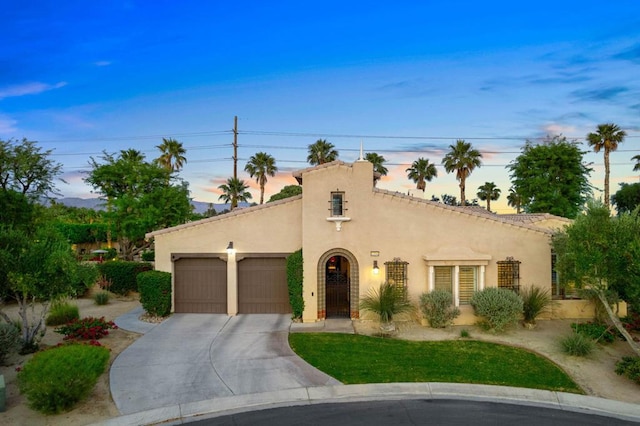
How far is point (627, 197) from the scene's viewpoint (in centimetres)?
5925

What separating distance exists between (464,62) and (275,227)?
560 inches

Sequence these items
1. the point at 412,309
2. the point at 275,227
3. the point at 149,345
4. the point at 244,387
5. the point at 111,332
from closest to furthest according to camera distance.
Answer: the point at 244,387, the point at 149,345, the point at 111,332, the point at 412,309, the point at 275,227

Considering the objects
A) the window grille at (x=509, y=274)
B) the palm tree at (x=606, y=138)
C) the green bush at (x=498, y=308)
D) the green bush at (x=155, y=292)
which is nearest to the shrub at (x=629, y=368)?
the green bush at (x=498, y=308)

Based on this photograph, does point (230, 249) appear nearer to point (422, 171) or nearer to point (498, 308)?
point (498, 308)

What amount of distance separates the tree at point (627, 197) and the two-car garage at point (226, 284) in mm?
59489

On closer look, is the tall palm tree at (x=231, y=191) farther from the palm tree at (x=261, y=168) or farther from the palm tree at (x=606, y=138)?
the palm tree at (x=606, y=138)

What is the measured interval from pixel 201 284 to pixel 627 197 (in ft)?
214

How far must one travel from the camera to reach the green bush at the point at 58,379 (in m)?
8.36

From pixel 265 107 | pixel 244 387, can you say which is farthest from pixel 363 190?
pixel 265 107

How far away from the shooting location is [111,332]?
14930 millimetres

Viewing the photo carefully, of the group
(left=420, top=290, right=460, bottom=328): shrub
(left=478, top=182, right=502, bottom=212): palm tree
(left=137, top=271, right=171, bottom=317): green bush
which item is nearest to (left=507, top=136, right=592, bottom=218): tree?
(left=420, top=290, right=460, bottom=328): shrub

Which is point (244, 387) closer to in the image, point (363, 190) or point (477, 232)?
point (363, 190)

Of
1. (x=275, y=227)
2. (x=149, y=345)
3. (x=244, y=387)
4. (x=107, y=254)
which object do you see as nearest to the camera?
(x=244, y=387)

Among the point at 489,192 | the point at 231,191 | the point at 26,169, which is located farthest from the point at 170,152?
the point at 489,192
